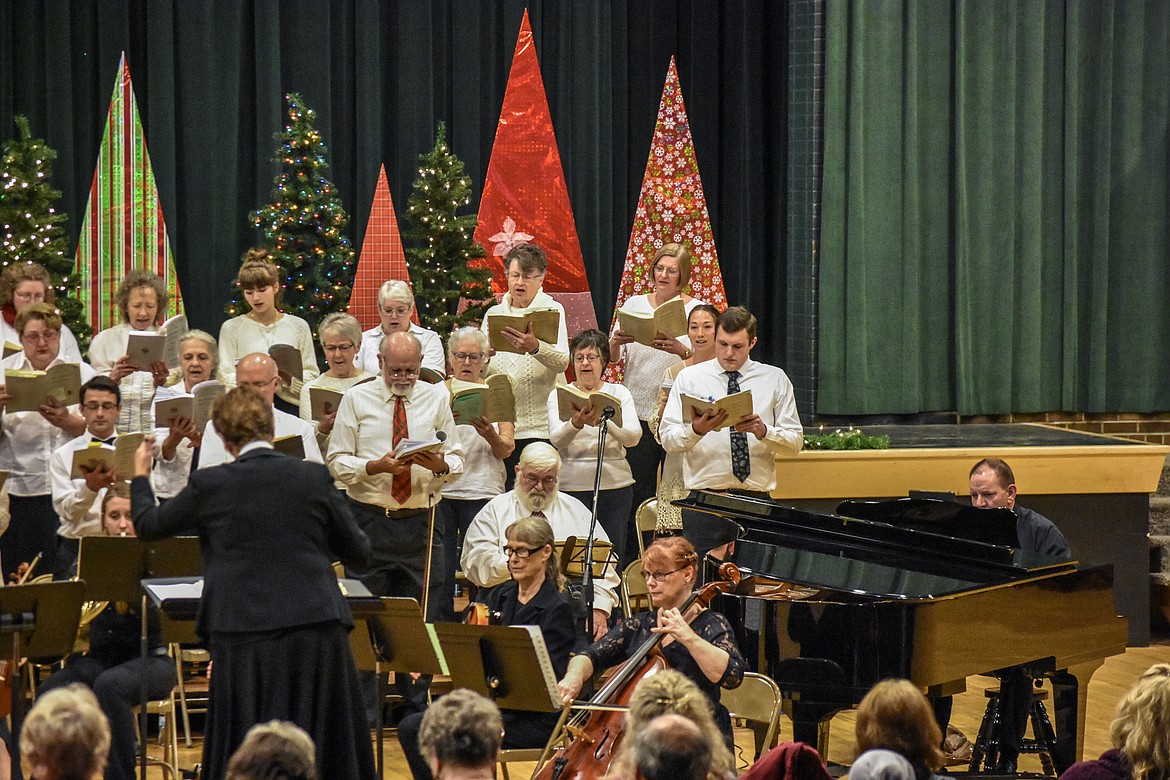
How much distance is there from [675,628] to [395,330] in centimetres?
296

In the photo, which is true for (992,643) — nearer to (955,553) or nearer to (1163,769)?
(955,553)

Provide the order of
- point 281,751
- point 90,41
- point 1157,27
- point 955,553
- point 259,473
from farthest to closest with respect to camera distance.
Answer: point 1157,27
point 90,41
point 955,553
point 259,473
point 281,751

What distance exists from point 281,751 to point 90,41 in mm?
7815

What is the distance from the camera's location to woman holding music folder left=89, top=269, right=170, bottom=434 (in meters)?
6.92

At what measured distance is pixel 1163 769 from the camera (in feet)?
13.4

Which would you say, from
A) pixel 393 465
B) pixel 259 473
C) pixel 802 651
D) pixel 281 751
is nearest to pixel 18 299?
Answer: pixel 393 465

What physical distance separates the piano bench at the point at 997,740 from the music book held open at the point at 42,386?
386cm

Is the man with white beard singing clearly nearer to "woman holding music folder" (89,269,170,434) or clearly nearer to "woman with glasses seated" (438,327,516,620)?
"woman with glasses seated" (438,327,516,620)

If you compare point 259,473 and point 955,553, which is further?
point 955,553

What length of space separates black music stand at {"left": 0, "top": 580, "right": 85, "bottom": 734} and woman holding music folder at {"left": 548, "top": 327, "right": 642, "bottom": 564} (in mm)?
2768

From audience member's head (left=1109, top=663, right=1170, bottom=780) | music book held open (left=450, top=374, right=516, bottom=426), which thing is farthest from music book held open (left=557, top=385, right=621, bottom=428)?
→ audience member's head (left=1109, top=663, right=1170, bottom=780)

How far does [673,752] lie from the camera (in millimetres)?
3291

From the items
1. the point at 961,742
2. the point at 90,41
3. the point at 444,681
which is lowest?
the point at 961,742

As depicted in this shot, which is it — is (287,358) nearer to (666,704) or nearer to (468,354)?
(468,354)
